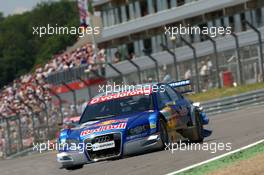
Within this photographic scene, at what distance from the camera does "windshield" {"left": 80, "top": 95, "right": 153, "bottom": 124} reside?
14547mm

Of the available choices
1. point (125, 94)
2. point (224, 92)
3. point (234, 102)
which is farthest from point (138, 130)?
point (224, 92)

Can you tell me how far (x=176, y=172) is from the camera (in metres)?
10.3

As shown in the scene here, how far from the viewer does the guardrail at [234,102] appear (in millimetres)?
29859

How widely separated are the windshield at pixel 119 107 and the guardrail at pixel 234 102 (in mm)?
15445

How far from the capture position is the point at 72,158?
1373 cm

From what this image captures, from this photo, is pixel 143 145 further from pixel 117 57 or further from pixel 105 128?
pixel 117 57

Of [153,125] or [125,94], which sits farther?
[125,94]

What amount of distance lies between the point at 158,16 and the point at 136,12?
2535mm

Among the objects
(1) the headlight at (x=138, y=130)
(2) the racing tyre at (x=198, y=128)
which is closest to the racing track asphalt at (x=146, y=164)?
(1) the headlight at (x=138, y=130)

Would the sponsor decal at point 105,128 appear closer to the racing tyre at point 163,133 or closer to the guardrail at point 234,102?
the racing tyre at point 163,133

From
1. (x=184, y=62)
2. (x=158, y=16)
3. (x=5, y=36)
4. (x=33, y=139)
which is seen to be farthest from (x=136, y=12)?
(x=5, y=36)

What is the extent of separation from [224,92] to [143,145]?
20366 millimetres

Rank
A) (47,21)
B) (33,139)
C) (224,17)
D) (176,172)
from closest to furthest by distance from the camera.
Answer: (176,172) < (33,139) < (224,17) < (47,21)

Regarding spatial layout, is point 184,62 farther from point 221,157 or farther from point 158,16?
point 221,157
